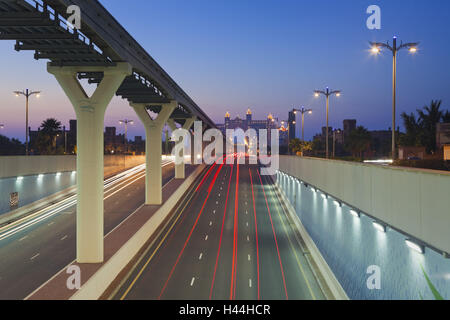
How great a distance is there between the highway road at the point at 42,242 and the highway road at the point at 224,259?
15.1 ft

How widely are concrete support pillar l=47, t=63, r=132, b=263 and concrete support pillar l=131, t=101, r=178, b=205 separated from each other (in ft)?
56.8

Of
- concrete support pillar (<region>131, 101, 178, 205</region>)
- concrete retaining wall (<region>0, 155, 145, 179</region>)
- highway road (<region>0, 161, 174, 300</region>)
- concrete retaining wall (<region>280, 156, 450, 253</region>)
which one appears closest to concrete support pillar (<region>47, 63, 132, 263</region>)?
highway road (<region>0, 161, 174, 300</region>)

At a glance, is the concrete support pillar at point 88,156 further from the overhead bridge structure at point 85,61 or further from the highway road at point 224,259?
the highway road at point 224,259

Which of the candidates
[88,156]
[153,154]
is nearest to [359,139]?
[153,154]

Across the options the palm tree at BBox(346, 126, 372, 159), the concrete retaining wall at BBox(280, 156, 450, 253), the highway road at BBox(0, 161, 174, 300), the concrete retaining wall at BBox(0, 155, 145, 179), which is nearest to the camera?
the concrete retaining wall at BBox(280, 156, 450, 253)


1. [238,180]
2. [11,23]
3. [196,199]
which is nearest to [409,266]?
[11,23]

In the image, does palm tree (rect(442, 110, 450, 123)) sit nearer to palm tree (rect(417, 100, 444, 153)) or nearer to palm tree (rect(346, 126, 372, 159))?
palm tree (rect(417, 100, 444, 153))

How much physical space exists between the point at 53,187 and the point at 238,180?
28693mm

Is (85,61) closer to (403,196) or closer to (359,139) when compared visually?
(403,196)

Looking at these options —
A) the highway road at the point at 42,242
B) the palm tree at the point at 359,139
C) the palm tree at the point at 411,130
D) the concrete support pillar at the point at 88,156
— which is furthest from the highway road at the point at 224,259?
the palm tree at the point at 359,139

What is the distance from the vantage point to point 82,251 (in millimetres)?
21906

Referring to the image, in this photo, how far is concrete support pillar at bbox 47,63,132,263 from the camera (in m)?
21.6
